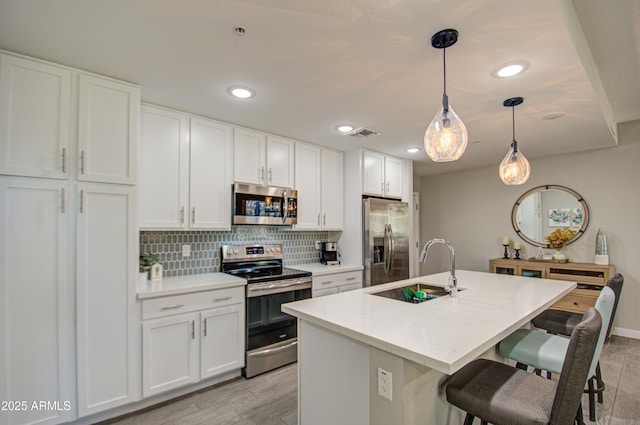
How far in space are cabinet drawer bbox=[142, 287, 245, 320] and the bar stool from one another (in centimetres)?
206

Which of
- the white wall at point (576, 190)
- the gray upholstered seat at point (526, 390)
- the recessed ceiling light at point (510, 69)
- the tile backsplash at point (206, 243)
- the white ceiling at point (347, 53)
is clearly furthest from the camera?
the white wall at point (576, 190)

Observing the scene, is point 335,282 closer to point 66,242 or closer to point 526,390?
point 526,390

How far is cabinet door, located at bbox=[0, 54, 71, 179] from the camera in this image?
6.02 ft

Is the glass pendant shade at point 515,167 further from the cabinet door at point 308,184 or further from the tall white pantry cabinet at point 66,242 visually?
the tall white pantry cabinet at point 66,242

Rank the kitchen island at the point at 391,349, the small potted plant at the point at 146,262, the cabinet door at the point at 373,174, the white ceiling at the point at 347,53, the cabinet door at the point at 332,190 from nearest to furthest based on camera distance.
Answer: the kitchen island at the point at 391,349 → the white ceiling at the point at 347,53 → the small potted plant at the point at 146,262 → the cabinet door at the point at 332,190 → the cabinet door at the point at 373,174

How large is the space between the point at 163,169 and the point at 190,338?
143cm

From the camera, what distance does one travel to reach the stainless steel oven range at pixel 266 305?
2.82 m

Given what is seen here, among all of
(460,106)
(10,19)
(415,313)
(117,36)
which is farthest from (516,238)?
(10,19)

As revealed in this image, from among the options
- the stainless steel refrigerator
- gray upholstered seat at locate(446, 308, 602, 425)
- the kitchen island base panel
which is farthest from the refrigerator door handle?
gray upholstered seat at locate(446, 308, 602, 425)

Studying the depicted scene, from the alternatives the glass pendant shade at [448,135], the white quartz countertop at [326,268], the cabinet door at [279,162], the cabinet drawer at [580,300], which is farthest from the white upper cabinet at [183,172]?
the cabinet drawer at [580,300]

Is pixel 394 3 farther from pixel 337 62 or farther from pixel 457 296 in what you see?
pixel 457 296

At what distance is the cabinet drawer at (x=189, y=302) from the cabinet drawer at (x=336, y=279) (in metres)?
0.90

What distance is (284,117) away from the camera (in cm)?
291

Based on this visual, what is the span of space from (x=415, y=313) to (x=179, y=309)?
179cm
